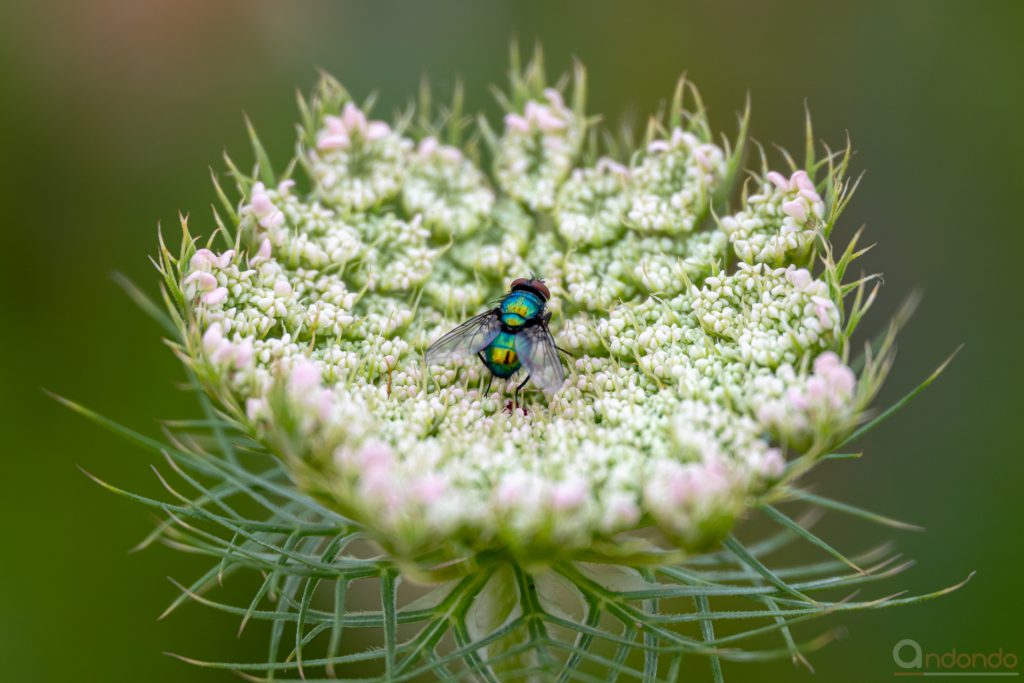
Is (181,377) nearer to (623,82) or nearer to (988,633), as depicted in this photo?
(623,82)

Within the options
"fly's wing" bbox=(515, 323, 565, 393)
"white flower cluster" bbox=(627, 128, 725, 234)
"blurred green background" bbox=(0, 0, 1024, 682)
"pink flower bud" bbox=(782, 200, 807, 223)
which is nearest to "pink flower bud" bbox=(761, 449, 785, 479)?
"fly's wing" bbox=(515, 323, 565, 393)

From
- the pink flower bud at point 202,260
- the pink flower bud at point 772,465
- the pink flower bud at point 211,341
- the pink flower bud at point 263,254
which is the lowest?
the pink flower bud at point 772,465

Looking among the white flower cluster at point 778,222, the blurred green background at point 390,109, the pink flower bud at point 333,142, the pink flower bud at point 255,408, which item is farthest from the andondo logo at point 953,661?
the pink flower bud at point 333,142

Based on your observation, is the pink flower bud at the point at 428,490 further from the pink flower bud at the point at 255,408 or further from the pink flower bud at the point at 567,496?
the pink flower bud at the point at 255,408

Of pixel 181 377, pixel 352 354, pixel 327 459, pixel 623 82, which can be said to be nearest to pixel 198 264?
pixel 352 354

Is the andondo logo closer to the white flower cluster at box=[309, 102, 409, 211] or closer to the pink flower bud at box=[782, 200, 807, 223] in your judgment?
the pink flower bud at box=[782, 200, 807, 223]
